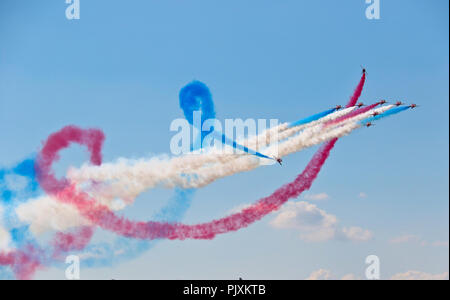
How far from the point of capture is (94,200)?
92188 millimetres

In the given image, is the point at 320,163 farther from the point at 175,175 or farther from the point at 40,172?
the point at 40,172

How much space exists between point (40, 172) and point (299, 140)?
2933cm

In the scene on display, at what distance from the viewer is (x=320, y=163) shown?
93812 mm
